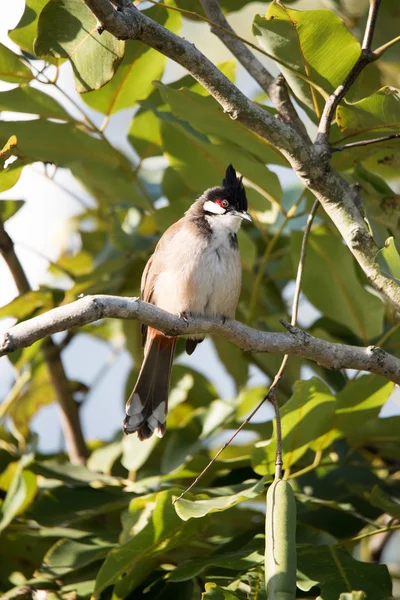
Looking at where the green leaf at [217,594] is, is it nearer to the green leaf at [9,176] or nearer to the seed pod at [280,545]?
the seed pod at [280,545]

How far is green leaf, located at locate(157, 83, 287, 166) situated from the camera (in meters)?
2.73

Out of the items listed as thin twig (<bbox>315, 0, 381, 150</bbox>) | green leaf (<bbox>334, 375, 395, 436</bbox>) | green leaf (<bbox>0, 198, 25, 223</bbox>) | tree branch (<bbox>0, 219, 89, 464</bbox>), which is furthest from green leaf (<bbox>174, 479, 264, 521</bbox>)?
green leaf (<bbox>0, 198, 25, 223</bbox>)

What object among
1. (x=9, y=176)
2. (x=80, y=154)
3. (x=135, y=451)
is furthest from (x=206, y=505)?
(x=80, y=154)

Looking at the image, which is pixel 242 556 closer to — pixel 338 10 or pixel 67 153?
pixel 67 153

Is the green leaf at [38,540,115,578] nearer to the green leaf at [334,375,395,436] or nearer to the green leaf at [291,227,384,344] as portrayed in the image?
the green leaf at [334,375,395,436]

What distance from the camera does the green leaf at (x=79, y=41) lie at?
2531mm

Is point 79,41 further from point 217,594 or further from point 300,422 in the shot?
point 217,594

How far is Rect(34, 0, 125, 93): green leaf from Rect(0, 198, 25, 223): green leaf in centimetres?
89

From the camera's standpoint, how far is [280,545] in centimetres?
179

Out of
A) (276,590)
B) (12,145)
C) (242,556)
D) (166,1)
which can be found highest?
(166,1)

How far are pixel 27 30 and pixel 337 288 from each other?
1.53 m

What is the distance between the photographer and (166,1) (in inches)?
123

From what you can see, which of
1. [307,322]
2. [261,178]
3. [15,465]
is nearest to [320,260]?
[261,178]

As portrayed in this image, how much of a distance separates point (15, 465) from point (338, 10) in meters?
2.59
